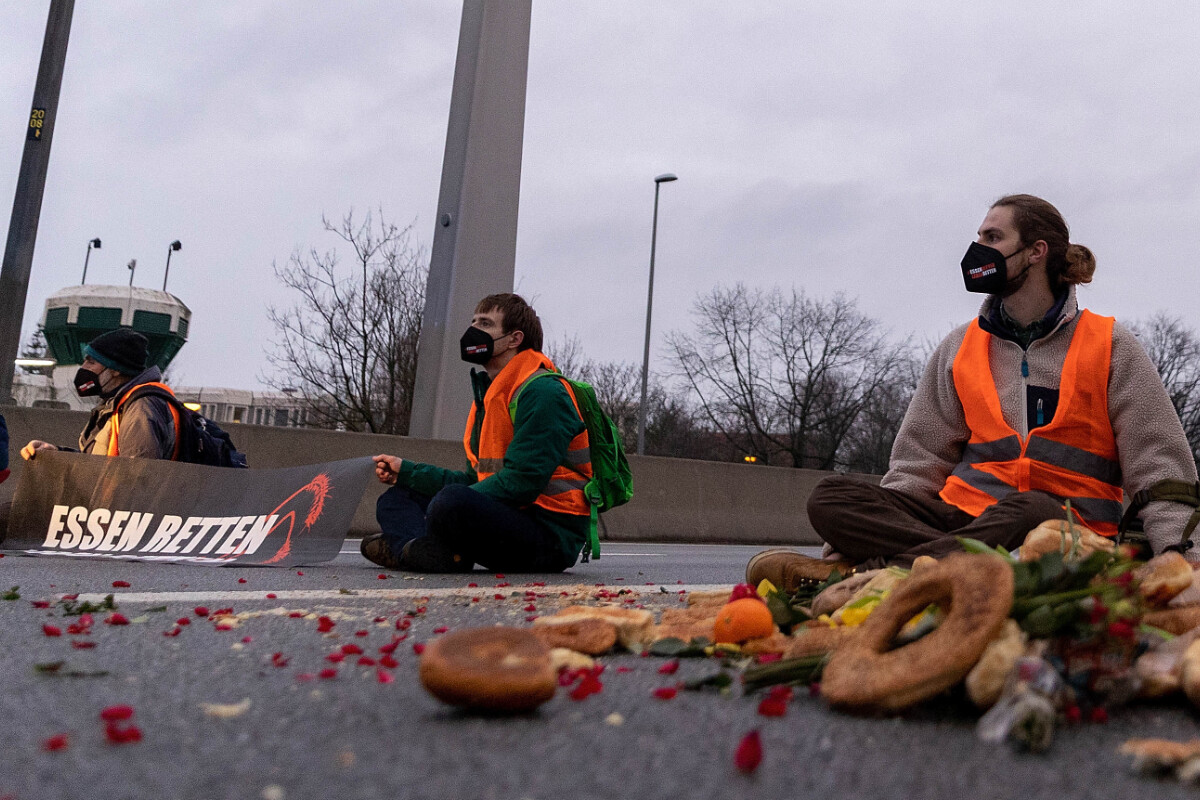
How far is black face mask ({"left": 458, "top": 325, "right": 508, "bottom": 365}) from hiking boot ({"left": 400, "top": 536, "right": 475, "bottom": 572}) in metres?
1.01

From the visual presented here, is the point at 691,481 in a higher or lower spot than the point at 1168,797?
higher

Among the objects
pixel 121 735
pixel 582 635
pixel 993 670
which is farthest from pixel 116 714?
pixel 993 670

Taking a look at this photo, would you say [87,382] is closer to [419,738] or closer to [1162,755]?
[419,738]

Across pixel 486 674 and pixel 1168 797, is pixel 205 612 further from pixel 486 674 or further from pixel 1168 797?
pixel 1168 797

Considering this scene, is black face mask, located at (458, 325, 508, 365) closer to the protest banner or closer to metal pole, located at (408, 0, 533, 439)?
the protest banner

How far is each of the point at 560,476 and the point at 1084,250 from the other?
111 inches

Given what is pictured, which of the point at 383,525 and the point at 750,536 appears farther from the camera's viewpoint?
the point at 750,536

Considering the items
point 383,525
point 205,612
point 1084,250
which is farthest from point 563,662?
point 383,525

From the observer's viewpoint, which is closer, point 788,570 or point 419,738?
point 419,738

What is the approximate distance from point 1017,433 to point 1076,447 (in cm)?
21

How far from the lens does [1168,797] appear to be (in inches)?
57.3

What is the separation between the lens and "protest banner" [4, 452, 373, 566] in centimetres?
602

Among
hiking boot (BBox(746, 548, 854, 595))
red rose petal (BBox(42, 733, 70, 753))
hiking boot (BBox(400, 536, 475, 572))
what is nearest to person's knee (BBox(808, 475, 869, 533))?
hiking boot (BBox(746, 548, 854, 595))

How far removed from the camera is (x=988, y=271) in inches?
163
